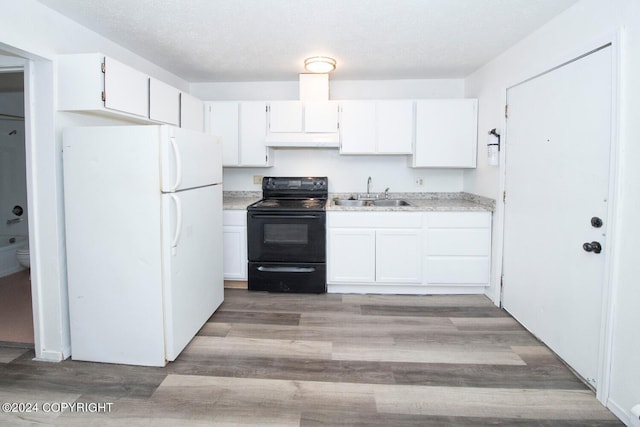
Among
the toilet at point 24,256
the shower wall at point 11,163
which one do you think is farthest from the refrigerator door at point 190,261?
the shower wall at point 11,163

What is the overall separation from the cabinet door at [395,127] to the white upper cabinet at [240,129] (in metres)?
1.25

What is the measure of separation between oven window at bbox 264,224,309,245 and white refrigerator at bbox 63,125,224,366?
1258 mm

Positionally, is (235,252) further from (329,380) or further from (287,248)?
(329,380)

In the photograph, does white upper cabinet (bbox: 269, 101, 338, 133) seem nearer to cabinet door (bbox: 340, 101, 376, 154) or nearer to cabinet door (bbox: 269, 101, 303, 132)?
cabinet door (bbox: 269, 101, 303, 132)

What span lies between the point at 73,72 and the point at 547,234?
10.8 ft

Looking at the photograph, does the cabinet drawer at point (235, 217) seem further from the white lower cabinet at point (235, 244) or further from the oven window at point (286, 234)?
the oven window at point (286, 234)

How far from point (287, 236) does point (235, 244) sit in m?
0.56

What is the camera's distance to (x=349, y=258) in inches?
139

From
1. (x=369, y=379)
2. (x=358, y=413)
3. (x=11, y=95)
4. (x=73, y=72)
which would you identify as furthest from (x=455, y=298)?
(x=11, y=95)

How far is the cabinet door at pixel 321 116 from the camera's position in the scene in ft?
12.3

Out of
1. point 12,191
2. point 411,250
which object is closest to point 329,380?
point 411,250

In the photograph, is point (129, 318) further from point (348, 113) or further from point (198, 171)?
point (348, 113)

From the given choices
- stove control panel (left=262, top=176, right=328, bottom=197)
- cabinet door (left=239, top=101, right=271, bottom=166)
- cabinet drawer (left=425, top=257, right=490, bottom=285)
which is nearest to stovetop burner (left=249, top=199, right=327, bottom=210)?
stove control panel (left=262, top=176, right=328, bottom=197)

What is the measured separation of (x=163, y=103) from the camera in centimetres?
298
